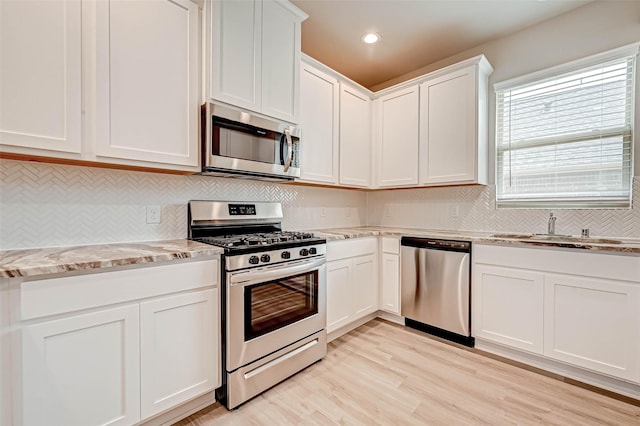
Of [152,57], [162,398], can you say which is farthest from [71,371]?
[152,57]

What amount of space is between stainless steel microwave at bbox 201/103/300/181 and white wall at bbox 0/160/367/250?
313 millimetres

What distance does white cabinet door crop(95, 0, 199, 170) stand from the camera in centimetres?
156

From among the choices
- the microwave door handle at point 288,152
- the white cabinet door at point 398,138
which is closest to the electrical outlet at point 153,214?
the microwave door handle at point 288,152

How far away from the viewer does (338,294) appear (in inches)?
100

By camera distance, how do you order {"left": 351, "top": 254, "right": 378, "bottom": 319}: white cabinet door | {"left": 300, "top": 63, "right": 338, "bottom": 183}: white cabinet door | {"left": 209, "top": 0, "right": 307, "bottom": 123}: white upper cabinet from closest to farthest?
{"left": 209, "top": 0, "right": 307, "bottom": 123}: white upper cabinet < {"left": 300, "top": 63, "right": 338, "bottom": 183}: white cabinet door < {"left": 351, "top": 254, "right": 378, "bottom": 319}: white cabinet door

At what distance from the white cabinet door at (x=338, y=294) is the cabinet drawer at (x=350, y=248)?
0.06 meters

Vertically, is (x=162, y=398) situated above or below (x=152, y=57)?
below

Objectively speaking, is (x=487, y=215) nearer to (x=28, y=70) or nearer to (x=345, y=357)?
(x=345, y=357)

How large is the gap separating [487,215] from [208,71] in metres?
2.71

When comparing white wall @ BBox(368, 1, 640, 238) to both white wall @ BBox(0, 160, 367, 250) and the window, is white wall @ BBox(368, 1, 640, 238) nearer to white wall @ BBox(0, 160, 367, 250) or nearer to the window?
the window

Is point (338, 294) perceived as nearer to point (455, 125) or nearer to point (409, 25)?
point (455, 125)

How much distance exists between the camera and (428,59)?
319 cm

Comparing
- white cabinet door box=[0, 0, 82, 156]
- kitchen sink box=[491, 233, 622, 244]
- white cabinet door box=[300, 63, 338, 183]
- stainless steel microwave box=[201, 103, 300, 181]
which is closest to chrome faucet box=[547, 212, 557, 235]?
kitchen sink box=[491, 233, 622, 244]

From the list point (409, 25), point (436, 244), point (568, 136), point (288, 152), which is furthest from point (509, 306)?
point (409, 25)
